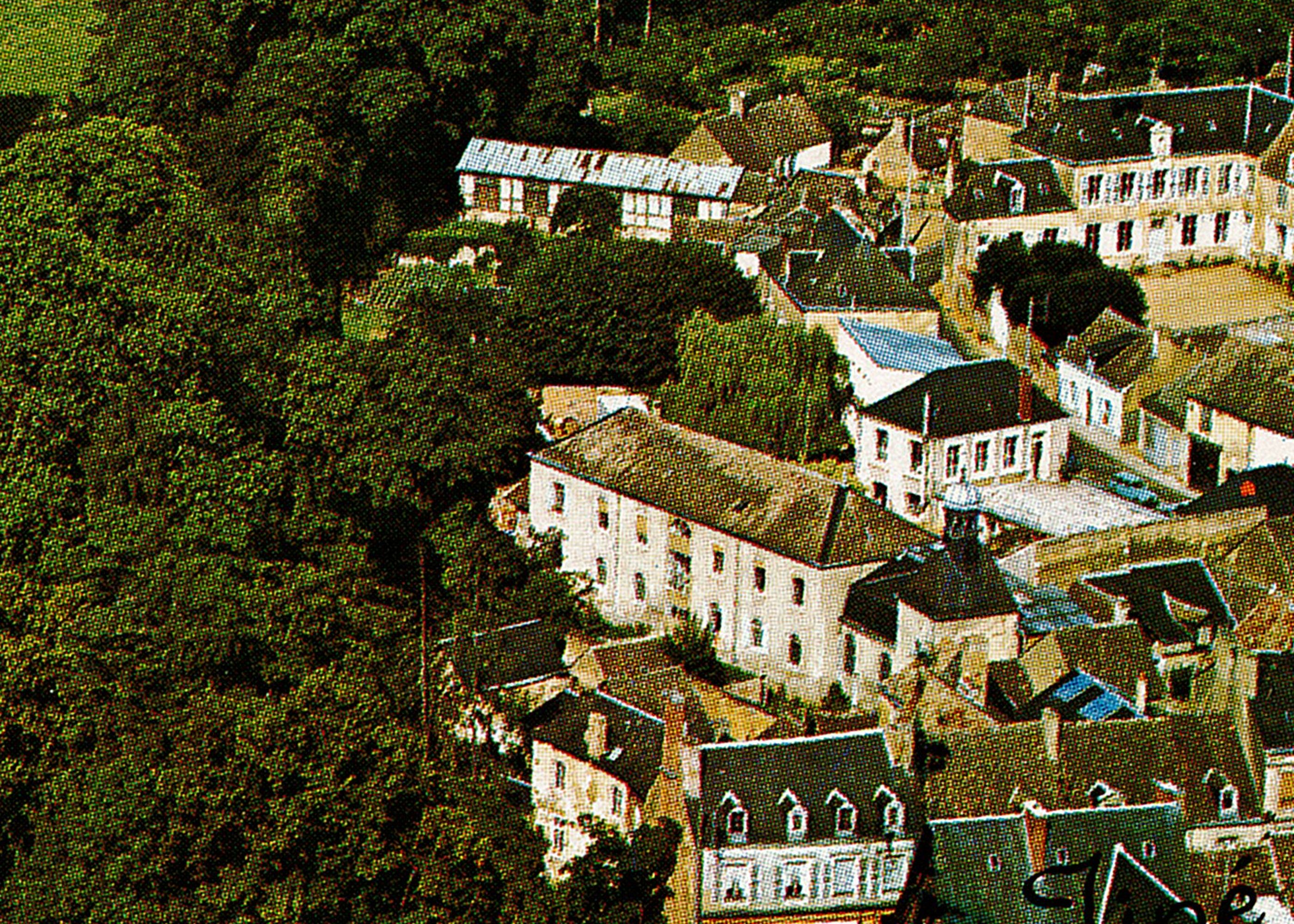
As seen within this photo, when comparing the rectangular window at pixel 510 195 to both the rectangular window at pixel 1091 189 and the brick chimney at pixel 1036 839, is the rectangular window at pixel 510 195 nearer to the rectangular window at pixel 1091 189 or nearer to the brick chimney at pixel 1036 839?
the rectangular window at pixel 1091 189

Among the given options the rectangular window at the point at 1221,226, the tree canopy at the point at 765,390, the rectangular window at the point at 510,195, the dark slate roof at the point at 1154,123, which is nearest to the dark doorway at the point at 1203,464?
the tree canopy at the point at 765,390

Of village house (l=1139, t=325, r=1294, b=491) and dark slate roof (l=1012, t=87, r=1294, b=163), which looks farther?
dark slate roof (l=1012, t=87, r=1294, b=163)

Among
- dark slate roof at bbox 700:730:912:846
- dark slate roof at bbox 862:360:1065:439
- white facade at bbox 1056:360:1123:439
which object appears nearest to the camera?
dark slate roof at bbox 700:730:912:846

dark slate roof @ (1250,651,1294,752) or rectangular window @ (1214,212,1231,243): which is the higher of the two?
rectangular window @ (1214,212,1231,243)

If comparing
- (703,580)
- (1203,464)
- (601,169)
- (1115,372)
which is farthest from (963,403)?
(601,169)

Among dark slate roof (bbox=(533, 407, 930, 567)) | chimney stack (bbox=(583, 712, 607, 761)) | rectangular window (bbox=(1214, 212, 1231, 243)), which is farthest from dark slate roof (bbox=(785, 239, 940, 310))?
chimney stack (bbox=(583, 712, 607, 761))

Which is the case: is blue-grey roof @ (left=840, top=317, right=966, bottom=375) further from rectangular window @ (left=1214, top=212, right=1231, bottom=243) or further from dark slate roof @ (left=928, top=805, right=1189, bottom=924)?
dark slate roof @ (left=928, top=805, right=1189, bottom=924)

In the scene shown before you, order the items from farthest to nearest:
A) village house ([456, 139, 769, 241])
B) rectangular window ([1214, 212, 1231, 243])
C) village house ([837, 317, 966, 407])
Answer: village house ([456, 139, 769, 241])
rectangular window ([1214, 212, 1231, 243])
village house ([837, 317, 966, 407])

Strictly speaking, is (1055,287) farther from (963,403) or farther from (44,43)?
(44,43)

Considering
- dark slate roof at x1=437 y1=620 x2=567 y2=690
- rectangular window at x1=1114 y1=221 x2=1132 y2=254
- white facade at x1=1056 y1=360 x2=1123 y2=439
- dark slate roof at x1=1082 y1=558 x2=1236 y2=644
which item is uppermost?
rectangular window at x1=1114 y1=221 x2=1132 y2=254
